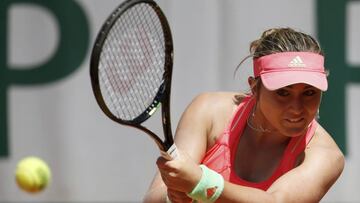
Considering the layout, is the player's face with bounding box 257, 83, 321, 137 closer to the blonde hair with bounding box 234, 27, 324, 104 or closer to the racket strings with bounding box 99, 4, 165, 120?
the blonde hair with bounding box 234, 27, 324, 104

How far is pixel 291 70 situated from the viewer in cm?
288

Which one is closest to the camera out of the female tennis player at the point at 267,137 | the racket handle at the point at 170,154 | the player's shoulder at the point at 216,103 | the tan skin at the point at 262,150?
the racket handle at the point at 170,154

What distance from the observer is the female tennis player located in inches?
110

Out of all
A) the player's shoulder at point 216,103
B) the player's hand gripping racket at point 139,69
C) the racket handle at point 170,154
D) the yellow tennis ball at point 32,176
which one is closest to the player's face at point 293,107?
the player's shoulder at point 216,103

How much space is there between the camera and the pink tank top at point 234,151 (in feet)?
9.89

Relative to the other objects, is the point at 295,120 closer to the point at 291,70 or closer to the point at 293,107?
the point at 293,107

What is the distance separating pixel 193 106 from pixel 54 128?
237 centimetres

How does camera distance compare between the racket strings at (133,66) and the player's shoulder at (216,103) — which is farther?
the player's shoulder at (216,103)

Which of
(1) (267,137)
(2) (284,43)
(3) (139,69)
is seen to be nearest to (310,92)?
(2) (284,43)

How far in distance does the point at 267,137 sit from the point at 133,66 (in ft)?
1.89

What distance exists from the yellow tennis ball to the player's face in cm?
193

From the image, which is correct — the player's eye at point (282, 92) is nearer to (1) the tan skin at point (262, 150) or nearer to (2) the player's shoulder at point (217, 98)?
(1) the tan skin at point (262, 150)

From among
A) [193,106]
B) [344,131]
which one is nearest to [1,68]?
[344,131]

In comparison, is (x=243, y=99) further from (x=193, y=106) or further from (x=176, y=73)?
(x=176, y=73)
